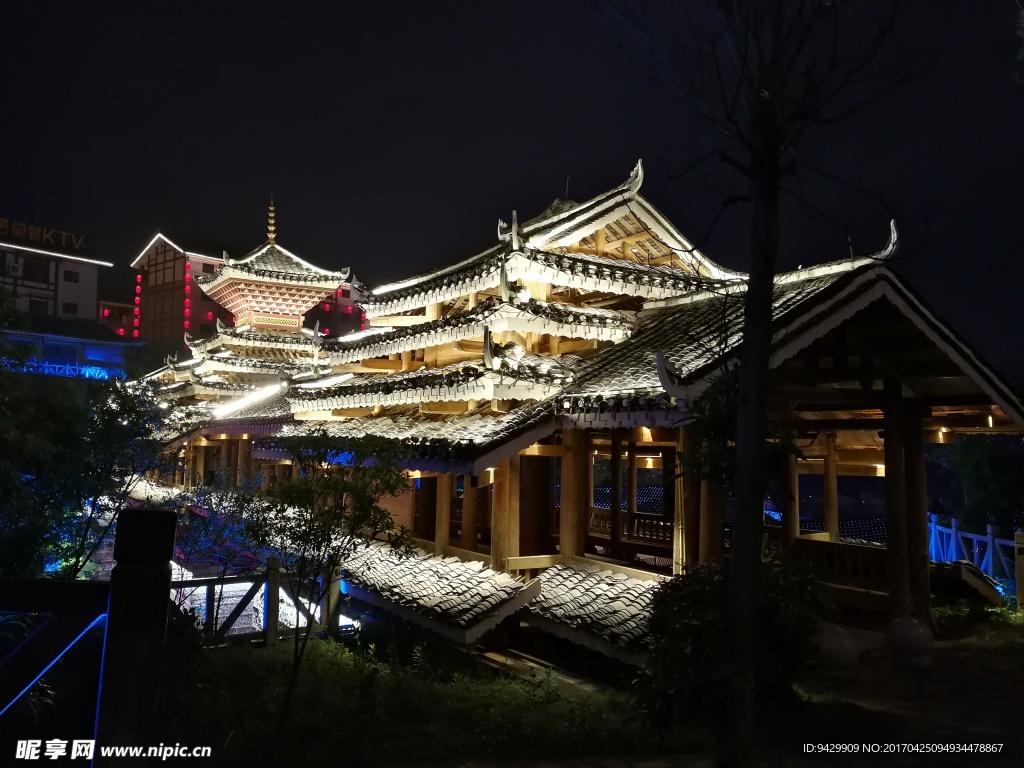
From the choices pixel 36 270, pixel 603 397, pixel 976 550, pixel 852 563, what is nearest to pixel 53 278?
pixel 36 270

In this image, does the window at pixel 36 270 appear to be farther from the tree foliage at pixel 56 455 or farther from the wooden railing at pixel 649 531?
the wooden railing at pixel 649 531

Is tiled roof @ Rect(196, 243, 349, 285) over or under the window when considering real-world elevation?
under

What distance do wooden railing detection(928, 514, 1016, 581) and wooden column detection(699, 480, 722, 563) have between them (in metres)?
7.22

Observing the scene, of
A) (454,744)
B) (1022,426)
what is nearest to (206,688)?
(454,744)

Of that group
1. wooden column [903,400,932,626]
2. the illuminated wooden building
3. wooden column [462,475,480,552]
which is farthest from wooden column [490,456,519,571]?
wooden column [903,400,932,626]

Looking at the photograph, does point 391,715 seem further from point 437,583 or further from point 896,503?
Answer: point 896,503

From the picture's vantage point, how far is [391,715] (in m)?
7.01

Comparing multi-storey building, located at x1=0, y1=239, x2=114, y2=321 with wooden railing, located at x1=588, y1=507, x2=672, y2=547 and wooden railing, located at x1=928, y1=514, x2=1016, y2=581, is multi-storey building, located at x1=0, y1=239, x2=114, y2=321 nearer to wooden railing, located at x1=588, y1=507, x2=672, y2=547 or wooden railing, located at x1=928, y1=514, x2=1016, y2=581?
wooden railing, located at x1=588, y1=507, x2=672, y2=547

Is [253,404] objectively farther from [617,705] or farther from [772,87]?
[772,87]

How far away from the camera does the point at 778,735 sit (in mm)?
5695

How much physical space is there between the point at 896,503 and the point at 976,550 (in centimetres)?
792

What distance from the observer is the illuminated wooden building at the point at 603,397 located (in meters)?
8.22

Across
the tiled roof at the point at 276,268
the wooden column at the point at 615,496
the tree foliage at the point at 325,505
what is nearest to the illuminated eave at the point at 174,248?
the tiled roof at the point at 276,268

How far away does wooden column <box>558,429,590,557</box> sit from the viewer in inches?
394
